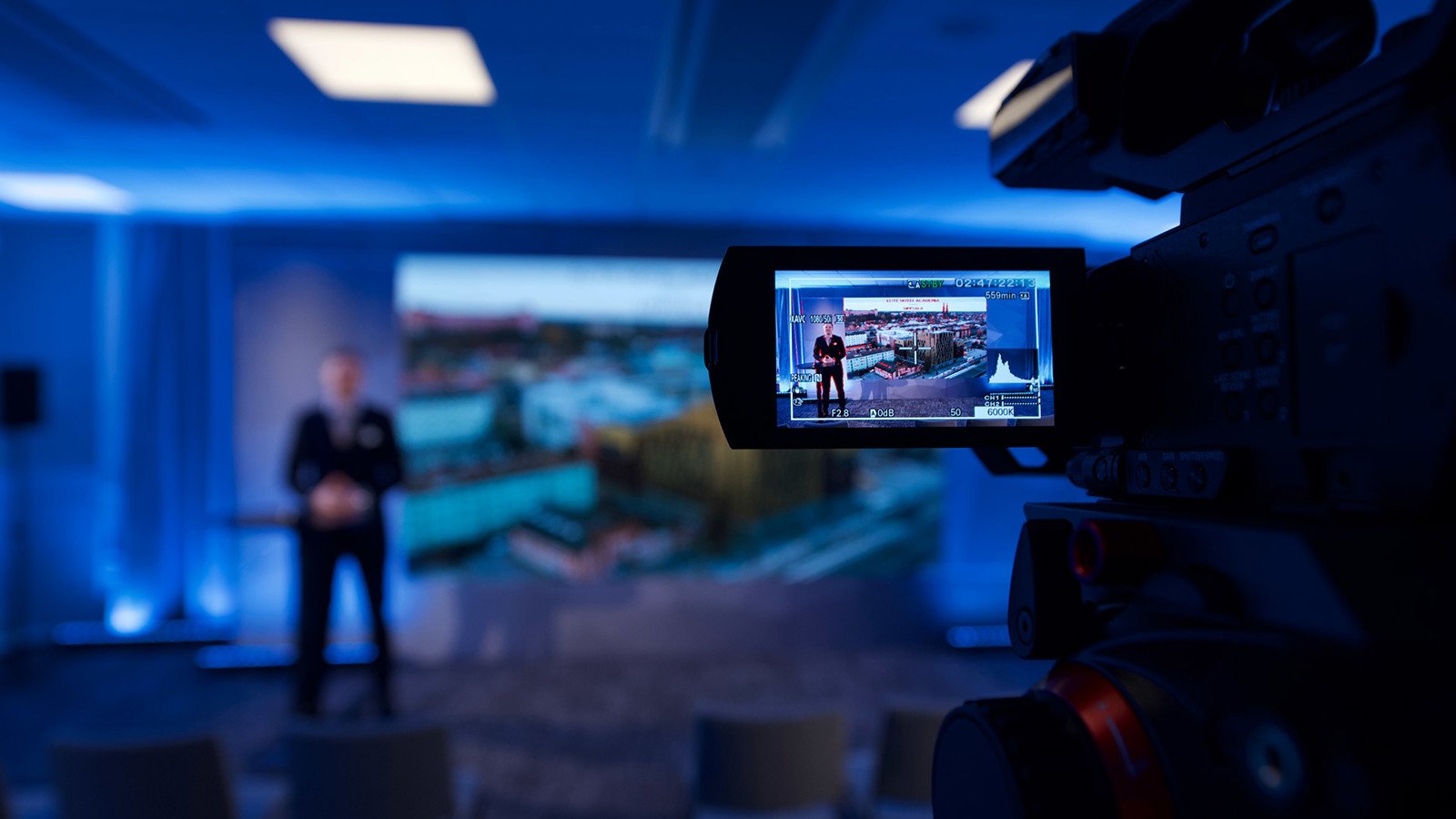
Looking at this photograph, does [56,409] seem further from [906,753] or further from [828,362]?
[828,362]

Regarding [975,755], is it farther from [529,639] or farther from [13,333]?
[13,333]

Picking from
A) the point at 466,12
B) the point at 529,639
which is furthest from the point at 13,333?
the point at 466,12

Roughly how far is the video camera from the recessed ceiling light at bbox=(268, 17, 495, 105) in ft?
7.52

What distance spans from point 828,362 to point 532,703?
410 centimetres

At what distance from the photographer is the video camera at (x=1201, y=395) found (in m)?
0.45

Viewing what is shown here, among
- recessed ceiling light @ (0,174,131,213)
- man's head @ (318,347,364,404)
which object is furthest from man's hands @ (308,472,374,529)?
recessed ceiling light @ (0,174,131,213)

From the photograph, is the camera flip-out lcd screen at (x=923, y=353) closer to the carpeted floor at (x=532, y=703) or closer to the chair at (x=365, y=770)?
the chair at (x=365, y=770)

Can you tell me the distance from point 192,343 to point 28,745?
2352mm

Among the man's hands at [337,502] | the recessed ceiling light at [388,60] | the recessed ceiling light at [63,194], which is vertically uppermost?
the recessed ceiling light at [63,194]

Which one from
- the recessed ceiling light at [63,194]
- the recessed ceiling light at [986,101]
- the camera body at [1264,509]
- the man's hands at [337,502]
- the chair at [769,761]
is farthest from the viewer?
the recessed ceiling light at [63,194]

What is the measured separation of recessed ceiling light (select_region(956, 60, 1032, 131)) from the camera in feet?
9.41

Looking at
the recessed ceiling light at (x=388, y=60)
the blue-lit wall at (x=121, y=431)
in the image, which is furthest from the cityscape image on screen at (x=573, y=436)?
the recessed ceiling light at (x=388, y=60)

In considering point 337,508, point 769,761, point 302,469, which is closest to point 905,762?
point 769,761

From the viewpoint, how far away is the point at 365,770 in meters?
1.94
